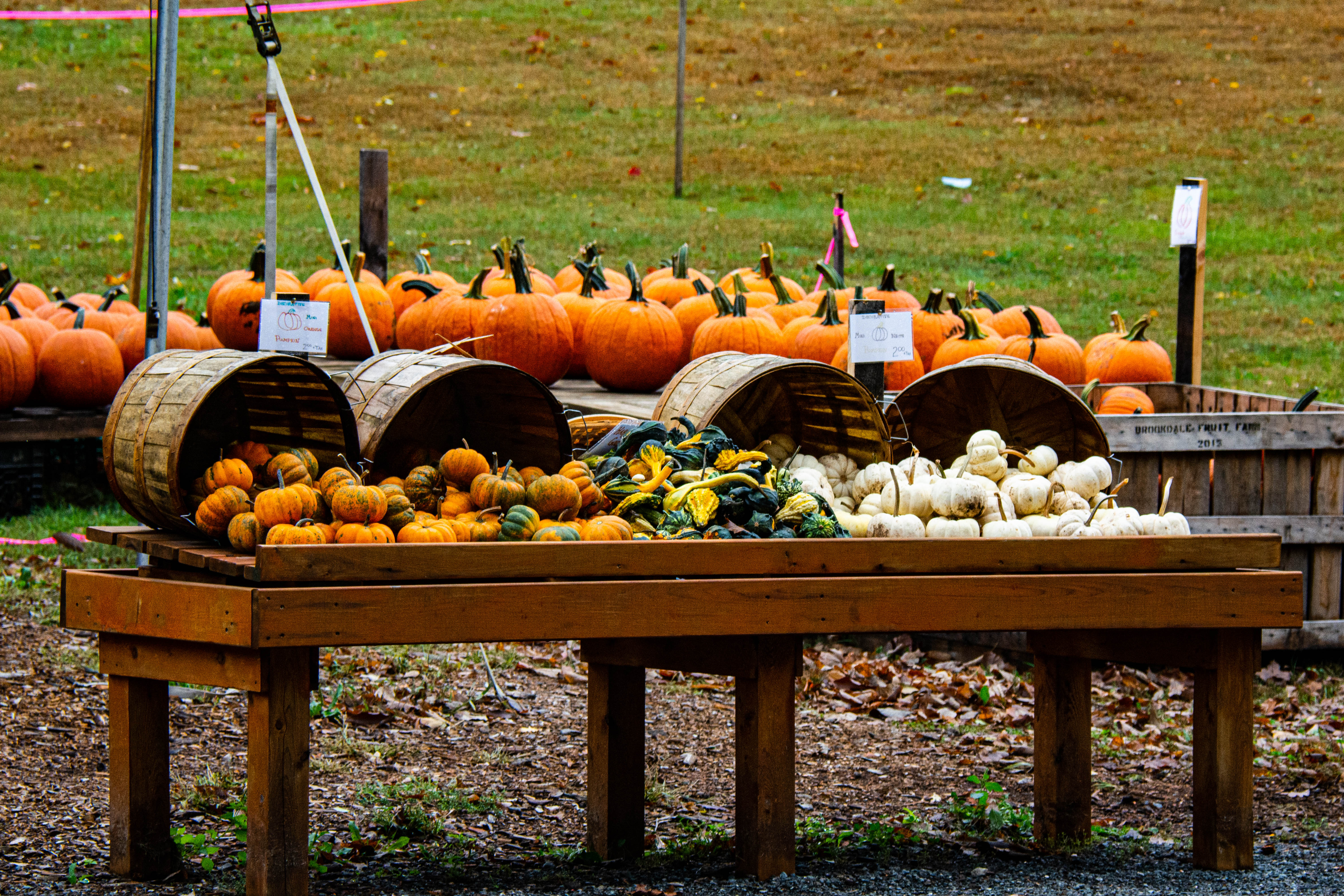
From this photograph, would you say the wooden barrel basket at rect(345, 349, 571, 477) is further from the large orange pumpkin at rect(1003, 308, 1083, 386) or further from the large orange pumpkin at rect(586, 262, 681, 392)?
the large orange pumpkin at rect(1003, 308, 1083, 386)

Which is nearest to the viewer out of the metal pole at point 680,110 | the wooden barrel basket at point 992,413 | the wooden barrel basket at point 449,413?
the wooden barrel basket at point 449,413

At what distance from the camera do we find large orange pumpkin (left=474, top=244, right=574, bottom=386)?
713 cm

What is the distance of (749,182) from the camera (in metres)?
19.5

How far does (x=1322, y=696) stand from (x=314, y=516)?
167 inches

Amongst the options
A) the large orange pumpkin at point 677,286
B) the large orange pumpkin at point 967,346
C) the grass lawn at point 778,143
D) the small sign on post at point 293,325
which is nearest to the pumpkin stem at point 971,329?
the large orange pumpkin at point 967,346

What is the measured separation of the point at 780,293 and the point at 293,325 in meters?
3.39

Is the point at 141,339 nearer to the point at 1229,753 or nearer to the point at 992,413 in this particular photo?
the point at 992,413

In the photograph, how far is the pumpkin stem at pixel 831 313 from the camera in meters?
6.98

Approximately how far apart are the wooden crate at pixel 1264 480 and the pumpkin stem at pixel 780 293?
2629mm

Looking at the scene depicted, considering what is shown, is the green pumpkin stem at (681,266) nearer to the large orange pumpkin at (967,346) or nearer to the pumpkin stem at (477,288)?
the pumpkin stem at (477,288)

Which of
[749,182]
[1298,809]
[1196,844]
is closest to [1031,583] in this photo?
[1196,844]

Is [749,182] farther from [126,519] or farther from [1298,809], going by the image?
[1298,809]

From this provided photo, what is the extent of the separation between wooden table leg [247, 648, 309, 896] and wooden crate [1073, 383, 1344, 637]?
11.7ft

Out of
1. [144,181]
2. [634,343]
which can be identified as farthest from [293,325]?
[634,343]
